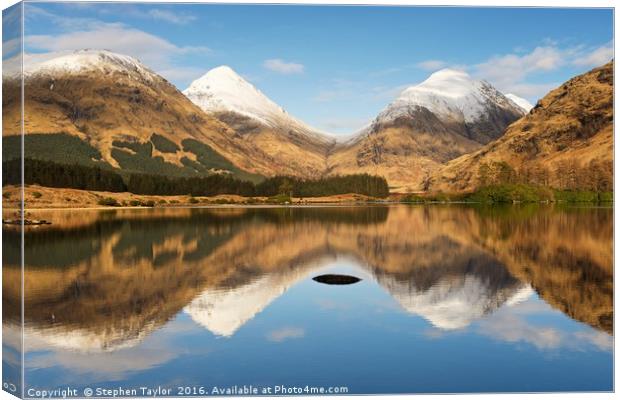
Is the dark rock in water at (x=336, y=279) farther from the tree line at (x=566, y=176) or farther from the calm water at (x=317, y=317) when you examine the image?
the tree line at (x=566, y=176)

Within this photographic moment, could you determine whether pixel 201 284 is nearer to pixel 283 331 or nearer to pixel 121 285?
pixel 121 285

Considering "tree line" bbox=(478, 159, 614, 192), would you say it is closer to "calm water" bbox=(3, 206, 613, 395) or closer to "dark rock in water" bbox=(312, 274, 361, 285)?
"calm water" bbox=(3, 206, 613, 395)

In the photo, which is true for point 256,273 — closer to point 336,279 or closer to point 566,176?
point 336,279

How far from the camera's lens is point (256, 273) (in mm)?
40688

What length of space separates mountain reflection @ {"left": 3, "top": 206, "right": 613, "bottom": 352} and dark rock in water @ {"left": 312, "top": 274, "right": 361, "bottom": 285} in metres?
1.39

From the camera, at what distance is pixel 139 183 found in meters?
181

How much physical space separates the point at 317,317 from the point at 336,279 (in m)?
11.5

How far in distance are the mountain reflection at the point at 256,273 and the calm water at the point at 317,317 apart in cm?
14

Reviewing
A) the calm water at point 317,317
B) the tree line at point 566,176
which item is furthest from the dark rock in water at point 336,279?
the tree line at point 566,176

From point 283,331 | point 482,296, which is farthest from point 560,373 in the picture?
point 482,296

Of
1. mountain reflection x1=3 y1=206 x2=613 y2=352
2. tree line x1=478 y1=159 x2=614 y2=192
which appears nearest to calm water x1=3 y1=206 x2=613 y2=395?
mountain reflection x1=3 y1=206 x2=613 y2=352

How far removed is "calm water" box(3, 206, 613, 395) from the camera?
19000 mm

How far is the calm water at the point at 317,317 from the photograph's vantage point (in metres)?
19.0

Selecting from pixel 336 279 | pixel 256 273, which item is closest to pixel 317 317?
pixel 336 279
